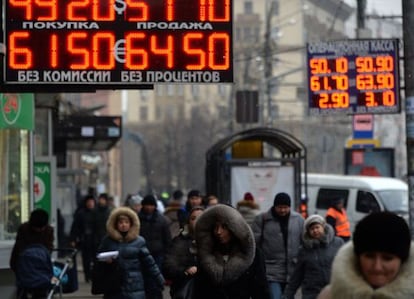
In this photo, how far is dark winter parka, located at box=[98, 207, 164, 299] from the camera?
12.1 m

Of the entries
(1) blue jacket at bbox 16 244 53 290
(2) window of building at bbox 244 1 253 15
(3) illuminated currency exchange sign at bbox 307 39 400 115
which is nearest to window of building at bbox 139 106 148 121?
(2) window of building at bbox 244 1 253 15

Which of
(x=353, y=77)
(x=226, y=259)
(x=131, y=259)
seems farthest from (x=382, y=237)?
(x=353, y=77)

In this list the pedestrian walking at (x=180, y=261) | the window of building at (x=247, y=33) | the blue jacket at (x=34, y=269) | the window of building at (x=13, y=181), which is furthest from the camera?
the window of building at (x=247, y=33)

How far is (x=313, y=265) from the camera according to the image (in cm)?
1221

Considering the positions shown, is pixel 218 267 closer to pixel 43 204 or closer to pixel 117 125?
pixel 43 204

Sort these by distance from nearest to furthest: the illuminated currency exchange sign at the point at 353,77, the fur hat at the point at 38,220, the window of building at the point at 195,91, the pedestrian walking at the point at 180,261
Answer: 1. the pedestrian walking at the point at 180,261
2. the fur hat at the point at 38,220
3. the illuminated currency exchange sign at the point at 353,77
4. the window of building at the point at 195,91

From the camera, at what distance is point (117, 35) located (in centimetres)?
1171

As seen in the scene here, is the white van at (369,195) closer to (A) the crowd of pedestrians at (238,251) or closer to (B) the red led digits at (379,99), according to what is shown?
(A) the crowd of pedestrians at (238,251)

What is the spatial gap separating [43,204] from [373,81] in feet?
25.6

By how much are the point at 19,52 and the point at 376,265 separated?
7.12m

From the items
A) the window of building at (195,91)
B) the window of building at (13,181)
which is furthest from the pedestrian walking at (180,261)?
the window of building at (195,91)

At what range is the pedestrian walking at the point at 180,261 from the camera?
390 inches

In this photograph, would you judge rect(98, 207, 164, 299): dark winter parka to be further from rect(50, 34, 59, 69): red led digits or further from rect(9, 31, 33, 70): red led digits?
rect(9, 31, 33, 70): red led digits

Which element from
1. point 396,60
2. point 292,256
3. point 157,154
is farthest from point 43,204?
point 157,154
